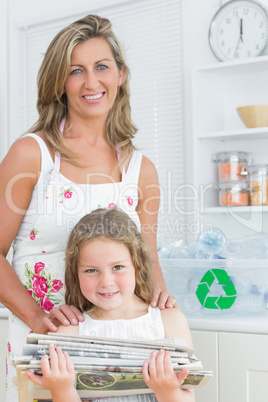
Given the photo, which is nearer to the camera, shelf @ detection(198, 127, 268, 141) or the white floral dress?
the white floral dress

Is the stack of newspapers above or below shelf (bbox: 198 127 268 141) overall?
below

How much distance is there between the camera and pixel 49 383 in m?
0.97

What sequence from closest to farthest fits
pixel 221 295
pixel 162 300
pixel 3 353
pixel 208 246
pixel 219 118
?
1. pixel 162 300
2. pixel 221 295
3. pixel 208 246
4. pixel 3 353
5. pixel 219 118

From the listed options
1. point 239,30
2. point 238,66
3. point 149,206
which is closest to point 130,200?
point 149,206

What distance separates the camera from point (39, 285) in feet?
4.28

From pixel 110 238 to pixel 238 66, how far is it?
131 cm

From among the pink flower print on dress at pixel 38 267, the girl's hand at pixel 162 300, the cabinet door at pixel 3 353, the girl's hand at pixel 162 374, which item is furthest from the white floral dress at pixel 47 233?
the cabinet door at pixel 3 353

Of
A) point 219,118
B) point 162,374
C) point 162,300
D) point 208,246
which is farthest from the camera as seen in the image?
point 219,118

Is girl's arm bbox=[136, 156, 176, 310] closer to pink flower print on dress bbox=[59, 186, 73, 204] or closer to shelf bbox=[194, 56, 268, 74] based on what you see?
pink flower print on dress bbox=[59, 186, 73, 204]

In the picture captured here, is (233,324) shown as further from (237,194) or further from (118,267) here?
(237,194)

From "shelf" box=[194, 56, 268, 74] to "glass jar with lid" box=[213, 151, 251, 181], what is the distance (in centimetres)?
34

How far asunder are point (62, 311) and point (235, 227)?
1.36 meters

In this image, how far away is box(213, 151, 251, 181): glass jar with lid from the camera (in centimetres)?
228

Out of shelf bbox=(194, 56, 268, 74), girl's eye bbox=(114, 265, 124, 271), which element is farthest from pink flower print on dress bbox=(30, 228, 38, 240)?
shelf bbox=(194, 56, 268, 74)
